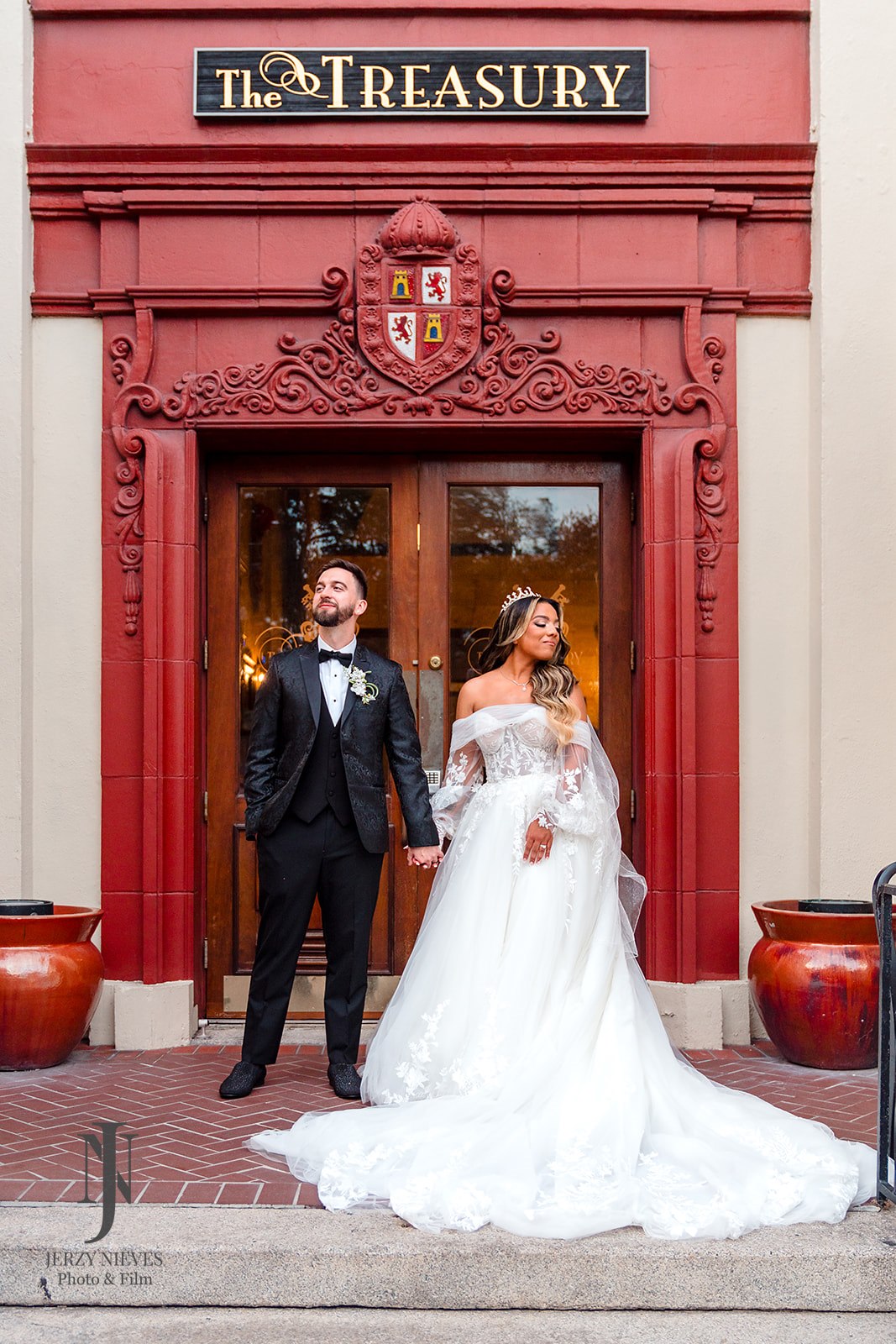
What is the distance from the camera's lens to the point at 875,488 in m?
6.41

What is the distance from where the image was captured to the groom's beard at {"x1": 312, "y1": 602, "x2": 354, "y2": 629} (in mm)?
5445

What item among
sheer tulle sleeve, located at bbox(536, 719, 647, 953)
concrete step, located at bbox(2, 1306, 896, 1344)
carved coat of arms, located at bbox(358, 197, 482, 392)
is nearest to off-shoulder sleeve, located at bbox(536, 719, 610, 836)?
sheer tulle sleeve, located at bbox(536, 719, 647, 953)

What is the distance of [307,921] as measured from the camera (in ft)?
18.0

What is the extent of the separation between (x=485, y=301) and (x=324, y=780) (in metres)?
2.81

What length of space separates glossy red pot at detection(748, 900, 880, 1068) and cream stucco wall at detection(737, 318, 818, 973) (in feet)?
2.27

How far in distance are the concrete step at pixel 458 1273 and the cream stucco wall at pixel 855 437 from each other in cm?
286

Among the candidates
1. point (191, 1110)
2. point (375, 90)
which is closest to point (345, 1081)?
point (191, 1110)

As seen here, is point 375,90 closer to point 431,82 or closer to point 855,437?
point 431,82

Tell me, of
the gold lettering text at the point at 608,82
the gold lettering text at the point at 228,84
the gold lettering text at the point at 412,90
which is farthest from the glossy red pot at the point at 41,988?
the gold lettering text at the point at 608,82

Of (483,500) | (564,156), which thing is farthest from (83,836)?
(564,156)

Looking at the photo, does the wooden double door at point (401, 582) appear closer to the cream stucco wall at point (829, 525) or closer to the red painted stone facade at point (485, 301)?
the red painted stone facade at point (485, 301)

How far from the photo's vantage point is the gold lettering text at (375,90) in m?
6.48

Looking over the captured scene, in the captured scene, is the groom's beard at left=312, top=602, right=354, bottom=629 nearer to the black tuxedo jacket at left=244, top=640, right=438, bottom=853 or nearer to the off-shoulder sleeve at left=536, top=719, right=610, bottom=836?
the black tuxedo jacket at left=244, top=640, right=438, bottom=853

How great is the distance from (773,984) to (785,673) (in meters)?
1.69
